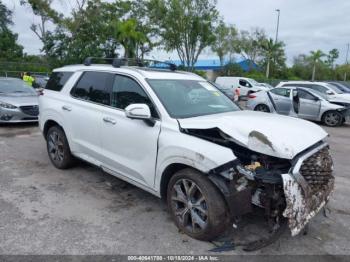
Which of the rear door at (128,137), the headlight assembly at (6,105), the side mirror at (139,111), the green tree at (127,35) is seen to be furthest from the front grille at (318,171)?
the green tree at (127,35)

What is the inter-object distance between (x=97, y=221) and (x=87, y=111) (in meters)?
1.69

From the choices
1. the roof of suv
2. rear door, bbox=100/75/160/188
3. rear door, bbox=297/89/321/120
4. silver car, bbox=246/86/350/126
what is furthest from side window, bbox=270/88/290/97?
rear door, bbox=100/75/160/188

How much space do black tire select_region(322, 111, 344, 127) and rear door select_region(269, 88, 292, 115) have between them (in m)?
1.44

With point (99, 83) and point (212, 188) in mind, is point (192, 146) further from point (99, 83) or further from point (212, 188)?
point (99, 83)

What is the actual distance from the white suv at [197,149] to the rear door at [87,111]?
2 centimetres

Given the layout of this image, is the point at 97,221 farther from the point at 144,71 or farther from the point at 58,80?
the point at 58,80

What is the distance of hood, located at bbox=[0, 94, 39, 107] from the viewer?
378 inches

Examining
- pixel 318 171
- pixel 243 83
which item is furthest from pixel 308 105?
pixel 243 83

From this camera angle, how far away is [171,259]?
3.20m

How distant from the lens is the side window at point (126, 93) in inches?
165

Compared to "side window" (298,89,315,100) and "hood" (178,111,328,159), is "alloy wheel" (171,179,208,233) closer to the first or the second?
"hood" (178,111,328,159)

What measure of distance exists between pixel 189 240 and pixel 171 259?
1.28ft

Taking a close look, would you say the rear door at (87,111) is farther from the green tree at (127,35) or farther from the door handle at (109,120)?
the green tree at (127,35)

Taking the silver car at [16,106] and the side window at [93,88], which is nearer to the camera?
the side window at [93,88]
